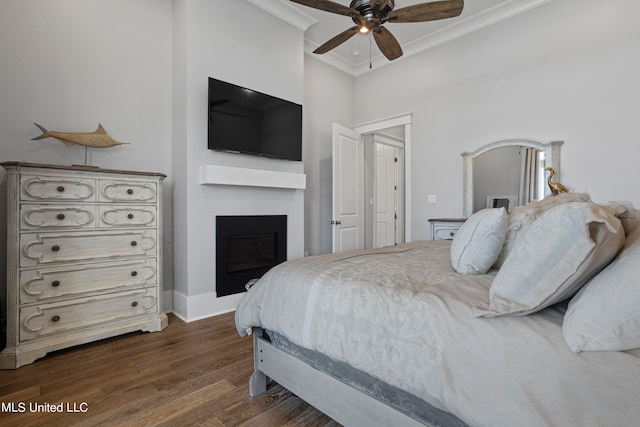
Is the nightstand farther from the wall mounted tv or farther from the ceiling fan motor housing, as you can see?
the ceiling fan motor housing

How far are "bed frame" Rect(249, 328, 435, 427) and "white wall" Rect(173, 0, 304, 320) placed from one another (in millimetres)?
1554

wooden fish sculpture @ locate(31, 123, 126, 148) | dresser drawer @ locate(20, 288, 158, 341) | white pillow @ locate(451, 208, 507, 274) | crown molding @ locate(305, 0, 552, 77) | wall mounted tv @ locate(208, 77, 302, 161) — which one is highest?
crown molding @ locate(305, 0, 552, 77)

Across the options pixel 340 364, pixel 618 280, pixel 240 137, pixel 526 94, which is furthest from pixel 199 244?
pixel 526 94

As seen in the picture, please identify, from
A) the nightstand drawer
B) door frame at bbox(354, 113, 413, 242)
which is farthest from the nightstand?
door frame at bbox(354, 113, 413, 242)

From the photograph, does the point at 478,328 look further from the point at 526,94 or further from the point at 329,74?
the point at 329,74

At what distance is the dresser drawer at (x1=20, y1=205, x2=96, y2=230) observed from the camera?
2.04 metres

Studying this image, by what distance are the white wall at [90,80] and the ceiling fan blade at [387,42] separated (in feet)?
6.88

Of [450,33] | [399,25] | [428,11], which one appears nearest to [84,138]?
[428,11]

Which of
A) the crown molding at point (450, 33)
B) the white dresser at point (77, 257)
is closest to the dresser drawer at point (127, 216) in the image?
the white dresser at point (77, 257)

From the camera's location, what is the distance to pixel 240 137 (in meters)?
3.21

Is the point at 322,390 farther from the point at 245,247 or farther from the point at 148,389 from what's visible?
the point at 245,247

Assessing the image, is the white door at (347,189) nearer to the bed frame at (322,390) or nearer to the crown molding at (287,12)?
the crown molding at (287,12)

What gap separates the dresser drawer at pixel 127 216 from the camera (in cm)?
236

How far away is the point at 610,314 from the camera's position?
0.71m
